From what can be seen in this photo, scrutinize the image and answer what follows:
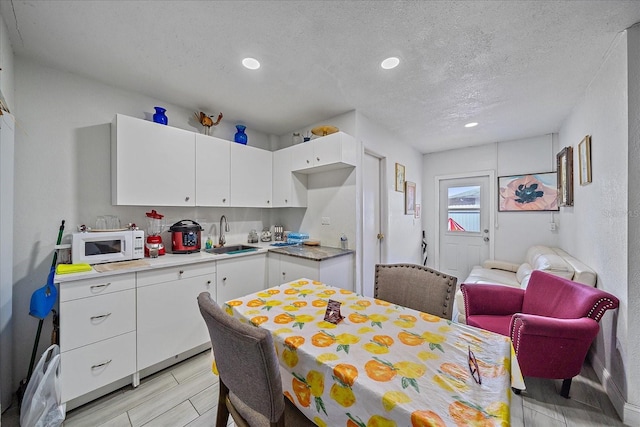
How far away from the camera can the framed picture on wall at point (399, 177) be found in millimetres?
3704

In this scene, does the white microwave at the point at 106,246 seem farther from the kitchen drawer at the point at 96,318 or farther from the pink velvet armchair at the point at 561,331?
the pink velvet armchair at the point at 561,331

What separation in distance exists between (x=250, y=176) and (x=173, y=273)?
1.42 metres

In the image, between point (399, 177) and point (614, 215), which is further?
point (399, 177)

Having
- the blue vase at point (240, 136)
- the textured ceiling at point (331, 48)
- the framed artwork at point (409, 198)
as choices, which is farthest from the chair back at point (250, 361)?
the framed artwork at point (409, 198)

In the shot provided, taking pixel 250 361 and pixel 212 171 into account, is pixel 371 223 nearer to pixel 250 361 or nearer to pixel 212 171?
pixel 212 171

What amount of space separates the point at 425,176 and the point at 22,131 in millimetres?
5342

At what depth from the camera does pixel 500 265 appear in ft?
12.3

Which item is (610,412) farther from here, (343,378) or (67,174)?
(67,174)

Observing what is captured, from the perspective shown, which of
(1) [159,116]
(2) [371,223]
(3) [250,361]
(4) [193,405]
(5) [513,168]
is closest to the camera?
(3) [250,361]

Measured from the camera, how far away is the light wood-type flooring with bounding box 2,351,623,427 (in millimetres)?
1543

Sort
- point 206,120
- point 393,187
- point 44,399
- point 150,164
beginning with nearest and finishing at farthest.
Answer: point 44,399 → point 150,164 → point 206,120 → point 393,187

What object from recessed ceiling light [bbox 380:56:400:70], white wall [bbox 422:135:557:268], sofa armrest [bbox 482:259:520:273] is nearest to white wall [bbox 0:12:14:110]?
recessed ceiling light [bbox 380:56:400:70]

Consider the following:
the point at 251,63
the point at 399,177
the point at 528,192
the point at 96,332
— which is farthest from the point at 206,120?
the point at 528,192

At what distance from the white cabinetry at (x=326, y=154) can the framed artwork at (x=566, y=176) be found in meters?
2.53
